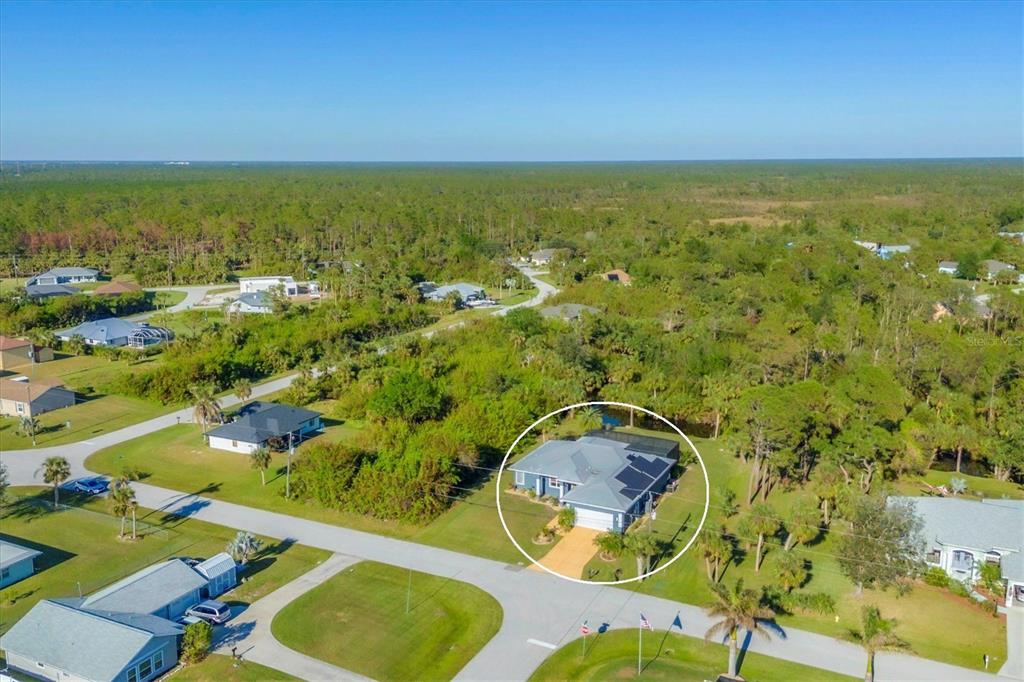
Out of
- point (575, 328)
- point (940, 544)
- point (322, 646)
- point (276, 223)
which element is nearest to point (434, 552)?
point (322, 646)

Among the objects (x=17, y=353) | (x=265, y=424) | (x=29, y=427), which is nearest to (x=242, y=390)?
(x=265, y=424)

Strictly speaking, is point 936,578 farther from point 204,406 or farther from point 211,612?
point 204,406

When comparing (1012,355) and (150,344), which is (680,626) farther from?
(150,344)

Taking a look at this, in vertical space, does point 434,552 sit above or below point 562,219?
below

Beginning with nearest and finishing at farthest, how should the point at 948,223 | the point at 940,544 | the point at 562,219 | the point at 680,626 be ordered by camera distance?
1. the point at 680,626
2. the point at 940,544
3. the point at 948,223
4. the point at 562,219

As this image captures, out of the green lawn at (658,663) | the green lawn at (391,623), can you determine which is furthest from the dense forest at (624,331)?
the green lawn at (658,663)
